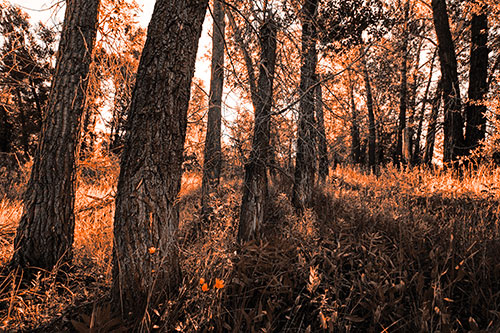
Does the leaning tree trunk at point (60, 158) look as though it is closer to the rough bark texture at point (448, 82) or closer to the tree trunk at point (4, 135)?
the rough bark texture at point (448, 82)

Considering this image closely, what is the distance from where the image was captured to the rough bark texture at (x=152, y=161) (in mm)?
1930

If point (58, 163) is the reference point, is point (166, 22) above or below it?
above

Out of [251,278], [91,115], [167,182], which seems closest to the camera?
[167,182]

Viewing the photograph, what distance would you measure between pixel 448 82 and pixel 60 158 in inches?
344

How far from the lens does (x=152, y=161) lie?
6.40 ft

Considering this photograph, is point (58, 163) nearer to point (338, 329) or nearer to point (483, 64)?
point (338, 329)

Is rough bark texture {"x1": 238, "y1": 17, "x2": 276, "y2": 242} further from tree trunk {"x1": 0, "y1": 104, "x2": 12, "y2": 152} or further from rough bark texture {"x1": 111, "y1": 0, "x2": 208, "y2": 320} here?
tree trunk {"x1": 0, "y1": 104, "x2": 12, "y2": 152}

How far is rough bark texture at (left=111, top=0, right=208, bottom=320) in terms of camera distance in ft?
6.33

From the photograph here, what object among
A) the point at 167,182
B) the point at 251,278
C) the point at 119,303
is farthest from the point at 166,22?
the point at 251,278

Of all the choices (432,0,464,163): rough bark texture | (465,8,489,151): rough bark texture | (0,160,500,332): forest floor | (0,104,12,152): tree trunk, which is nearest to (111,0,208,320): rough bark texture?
(0,160,500,332): forest floor

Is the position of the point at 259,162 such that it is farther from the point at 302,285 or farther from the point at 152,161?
the point at 152,161

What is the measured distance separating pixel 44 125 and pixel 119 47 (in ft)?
3.82

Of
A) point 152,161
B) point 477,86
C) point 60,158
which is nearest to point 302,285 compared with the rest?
point 152,161

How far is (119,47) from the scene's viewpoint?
9.65ft
